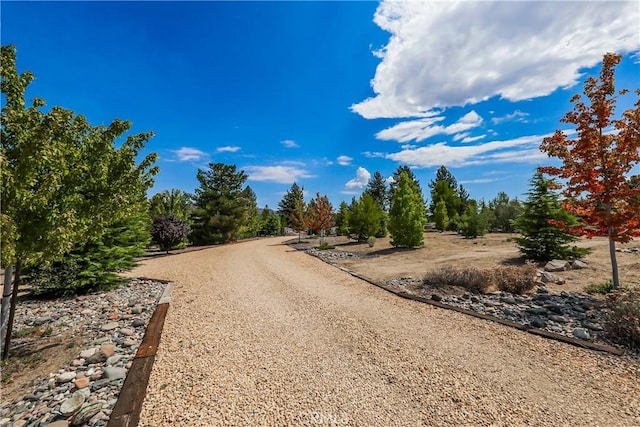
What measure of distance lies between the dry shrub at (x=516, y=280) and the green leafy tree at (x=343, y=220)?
18264mm

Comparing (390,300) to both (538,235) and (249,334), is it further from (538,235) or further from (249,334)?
(538,235)

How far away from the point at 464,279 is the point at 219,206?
22.4 metres

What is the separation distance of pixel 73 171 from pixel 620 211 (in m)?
10.2

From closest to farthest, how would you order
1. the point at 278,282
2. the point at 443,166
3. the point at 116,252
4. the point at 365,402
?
the point at 365,402 → the point at 116,252 → the point at 278,282 → the point at 443,166

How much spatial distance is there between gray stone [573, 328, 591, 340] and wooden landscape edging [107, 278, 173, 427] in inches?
232

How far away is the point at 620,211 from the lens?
20.0 ft

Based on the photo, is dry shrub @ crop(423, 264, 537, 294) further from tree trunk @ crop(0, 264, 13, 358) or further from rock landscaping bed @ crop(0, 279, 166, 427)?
tree trunk @ crop(0, 264, 13, 358)

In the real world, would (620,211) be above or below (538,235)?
above

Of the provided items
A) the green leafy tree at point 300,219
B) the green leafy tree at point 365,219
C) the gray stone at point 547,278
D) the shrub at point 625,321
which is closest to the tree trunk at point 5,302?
the shrub at point 625,321

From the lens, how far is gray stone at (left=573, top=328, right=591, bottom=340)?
419cm

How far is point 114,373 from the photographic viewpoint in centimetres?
345

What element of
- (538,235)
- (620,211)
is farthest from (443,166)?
(620,211)

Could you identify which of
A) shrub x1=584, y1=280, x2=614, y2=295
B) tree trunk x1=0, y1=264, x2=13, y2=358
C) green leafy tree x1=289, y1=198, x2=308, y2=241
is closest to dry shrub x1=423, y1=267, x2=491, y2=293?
shrub x1=584, y1=280, x2=614, y2=295

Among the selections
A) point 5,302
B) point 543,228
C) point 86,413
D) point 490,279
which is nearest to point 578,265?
point 543,228
